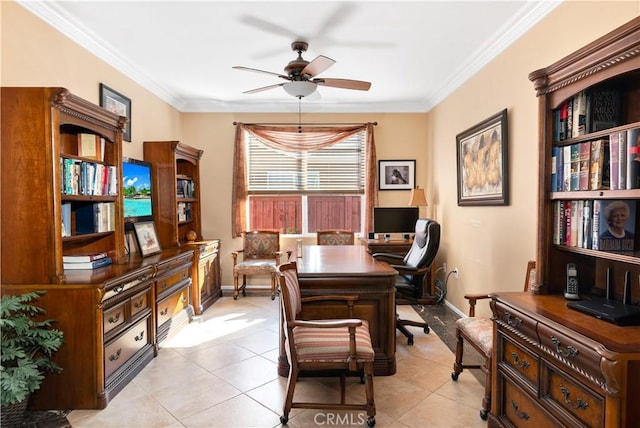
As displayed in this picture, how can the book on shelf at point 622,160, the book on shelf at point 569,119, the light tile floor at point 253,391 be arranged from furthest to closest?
1. the light tile floor at point 253,391
2. the book on shelf at point 569,119
3. the book on shelf at point 622,160

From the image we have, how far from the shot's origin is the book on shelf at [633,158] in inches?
58.8

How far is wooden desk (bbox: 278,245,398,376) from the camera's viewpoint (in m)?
2.58

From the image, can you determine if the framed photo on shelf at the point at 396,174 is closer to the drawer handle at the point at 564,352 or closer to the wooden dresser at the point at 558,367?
the wooden dresser at the point at 558,367

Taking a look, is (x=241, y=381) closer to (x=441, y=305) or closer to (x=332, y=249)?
(x=332, y=249)

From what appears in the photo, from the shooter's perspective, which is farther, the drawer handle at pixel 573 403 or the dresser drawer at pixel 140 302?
the dresser drawer at pixel 140 302

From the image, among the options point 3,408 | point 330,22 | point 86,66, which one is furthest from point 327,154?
point 3,408

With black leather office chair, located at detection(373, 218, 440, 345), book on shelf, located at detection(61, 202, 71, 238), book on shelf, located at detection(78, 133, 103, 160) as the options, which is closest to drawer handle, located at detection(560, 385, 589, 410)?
black leather office chair, located at detection(373, 218, 440, 345)

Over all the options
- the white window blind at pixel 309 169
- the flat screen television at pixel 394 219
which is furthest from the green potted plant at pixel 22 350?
the flat screen television at pixel 394 219

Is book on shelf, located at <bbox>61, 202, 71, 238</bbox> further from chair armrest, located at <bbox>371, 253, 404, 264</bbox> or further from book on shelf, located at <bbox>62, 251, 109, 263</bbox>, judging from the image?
chair armrest, located at <bbox>371, 253, 404, 264</bbox>

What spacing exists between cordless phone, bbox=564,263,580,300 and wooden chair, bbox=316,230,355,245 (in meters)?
3.42

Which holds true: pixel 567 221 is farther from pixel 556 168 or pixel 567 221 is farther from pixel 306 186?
pixel 306 186

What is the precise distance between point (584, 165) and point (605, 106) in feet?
1.05

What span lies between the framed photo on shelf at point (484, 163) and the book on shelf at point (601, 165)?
1.44 meters

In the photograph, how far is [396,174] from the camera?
5.37m
